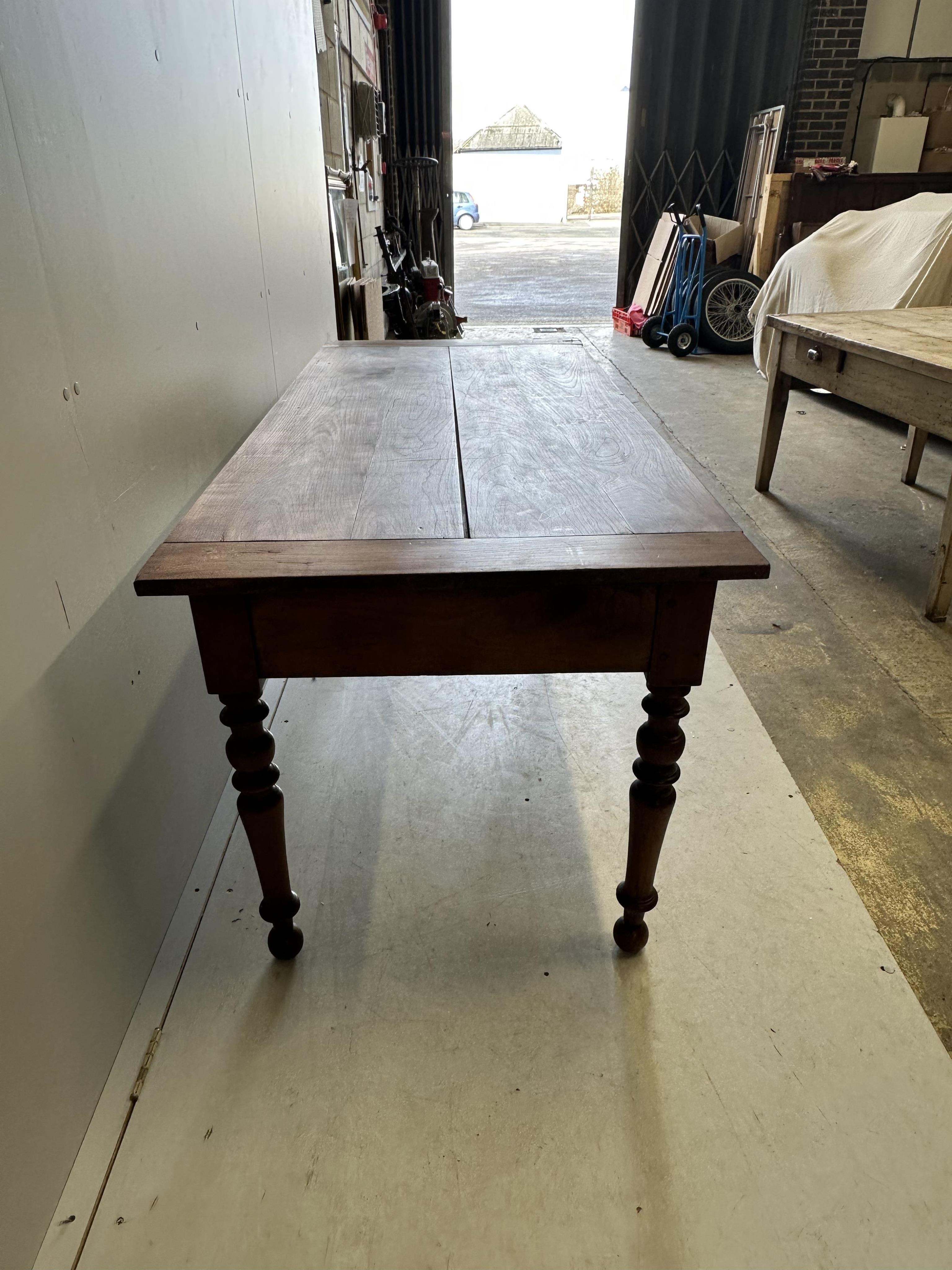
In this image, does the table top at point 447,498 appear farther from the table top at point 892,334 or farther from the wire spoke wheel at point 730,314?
the wire spoke wheel at point 730,314

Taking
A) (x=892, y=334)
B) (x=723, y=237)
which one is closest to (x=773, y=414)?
(x=892, y=334)

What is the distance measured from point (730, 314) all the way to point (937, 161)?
2181 millimetres

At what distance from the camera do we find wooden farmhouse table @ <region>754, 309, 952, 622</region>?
2.05 meters

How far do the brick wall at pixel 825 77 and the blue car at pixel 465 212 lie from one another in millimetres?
13640

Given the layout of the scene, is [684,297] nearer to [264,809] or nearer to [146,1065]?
[264,809]

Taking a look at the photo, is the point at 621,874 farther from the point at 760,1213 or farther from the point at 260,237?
the point at 260,237

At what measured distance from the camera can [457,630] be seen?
2.88ft

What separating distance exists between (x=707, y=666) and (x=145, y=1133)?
1.52 meters

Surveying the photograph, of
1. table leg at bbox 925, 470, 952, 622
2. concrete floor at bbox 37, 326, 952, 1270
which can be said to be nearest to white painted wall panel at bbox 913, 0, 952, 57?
table leg at bbox 925, 470, 952, 622

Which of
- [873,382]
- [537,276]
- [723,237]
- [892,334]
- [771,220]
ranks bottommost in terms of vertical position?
[537,276]

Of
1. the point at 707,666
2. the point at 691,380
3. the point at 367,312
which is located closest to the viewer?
the point at 707,666

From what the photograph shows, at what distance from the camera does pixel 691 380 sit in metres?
5.08

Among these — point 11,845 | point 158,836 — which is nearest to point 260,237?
point 158,836

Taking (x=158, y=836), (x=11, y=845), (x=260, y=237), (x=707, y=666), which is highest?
(x=260, y=237)
